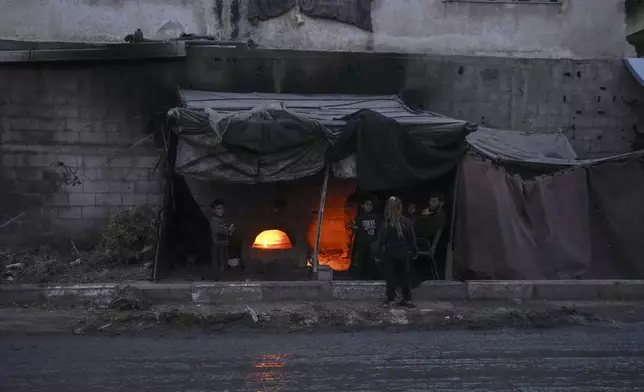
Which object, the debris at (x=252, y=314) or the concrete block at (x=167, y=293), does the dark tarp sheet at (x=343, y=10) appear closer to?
the concrete block at (x=167, y=293)

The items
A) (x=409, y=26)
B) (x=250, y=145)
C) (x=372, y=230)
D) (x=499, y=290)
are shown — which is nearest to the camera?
(x=250, y=145)

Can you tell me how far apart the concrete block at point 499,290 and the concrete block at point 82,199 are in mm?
7079

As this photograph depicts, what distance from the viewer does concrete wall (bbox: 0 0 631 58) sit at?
1455 centimetres

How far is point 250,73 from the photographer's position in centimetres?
1247

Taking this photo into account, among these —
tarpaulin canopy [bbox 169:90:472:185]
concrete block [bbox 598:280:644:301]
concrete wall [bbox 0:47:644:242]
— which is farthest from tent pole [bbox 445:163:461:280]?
concrete wall [bbox 0:47:644:242]

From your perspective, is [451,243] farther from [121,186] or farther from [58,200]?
[58,200]

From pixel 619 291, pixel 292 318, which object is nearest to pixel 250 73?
pixel 292 318

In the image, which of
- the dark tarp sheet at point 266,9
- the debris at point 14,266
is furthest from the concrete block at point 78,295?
the dark tarp sheet at point 266,9

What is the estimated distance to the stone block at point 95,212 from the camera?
12.2m

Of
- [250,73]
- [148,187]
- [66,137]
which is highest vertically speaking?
[250,73]

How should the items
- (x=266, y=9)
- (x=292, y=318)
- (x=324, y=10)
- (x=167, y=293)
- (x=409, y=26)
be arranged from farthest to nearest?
(x=409, y=26) < (x=324, y=10) < (x=266, y=9) < (x=167, y=293) < (x=292, y=318)

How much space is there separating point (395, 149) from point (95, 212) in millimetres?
5899

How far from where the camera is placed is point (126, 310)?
877 centimetres

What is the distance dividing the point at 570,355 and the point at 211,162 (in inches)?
232
